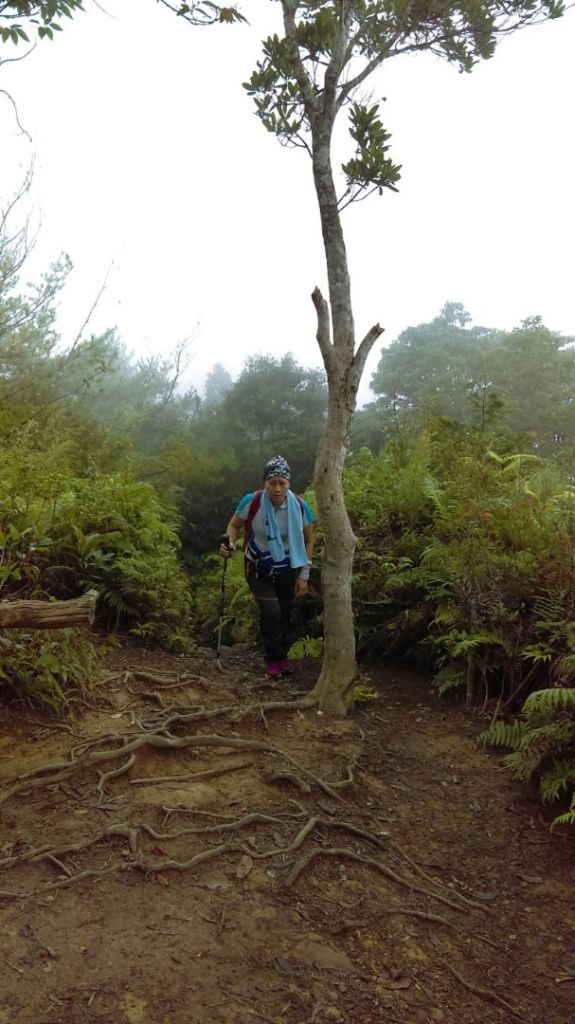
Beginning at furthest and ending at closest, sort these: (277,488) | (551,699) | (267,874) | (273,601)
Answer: (273,601) → (277,488) → (551,699) → (267,874)

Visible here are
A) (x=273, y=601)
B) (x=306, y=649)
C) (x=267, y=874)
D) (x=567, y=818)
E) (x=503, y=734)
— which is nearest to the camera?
(x=267, y=874)

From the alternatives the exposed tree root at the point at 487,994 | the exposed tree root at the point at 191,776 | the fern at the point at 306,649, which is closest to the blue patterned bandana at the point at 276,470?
the fern at the point at 306,649

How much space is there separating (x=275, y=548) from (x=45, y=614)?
10.2ft

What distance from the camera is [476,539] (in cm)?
536

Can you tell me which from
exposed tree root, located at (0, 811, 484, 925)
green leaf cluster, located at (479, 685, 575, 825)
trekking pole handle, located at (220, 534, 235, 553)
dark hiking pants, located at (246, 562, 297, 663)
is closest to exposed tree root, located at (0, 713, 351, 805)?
exposed tree root, located at (0, 811, 484, 925)

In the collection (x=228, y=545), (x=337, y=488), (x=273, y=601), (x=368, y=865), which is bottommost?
(x=368, y=865)

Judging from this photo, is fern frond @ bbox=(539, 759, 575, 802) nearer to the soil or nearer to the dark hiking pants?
the soil

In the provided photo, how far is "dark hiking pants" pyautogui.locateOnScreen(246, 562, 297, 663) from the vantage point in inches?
253

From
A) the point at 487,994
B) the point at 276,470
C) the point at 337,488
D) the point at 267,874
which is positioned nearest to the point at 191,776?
the point at 267,874

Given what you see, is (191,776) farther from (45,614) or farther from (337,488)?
(337,488)

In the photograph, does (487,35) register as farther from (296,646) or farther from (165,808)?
(165,808)

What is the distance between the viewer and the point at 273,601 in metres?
6.42

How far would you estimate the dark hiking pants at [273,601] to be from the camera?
21.1ft

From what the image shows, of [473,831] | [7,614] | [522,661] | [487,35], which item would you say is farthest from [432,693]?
[487,35]
